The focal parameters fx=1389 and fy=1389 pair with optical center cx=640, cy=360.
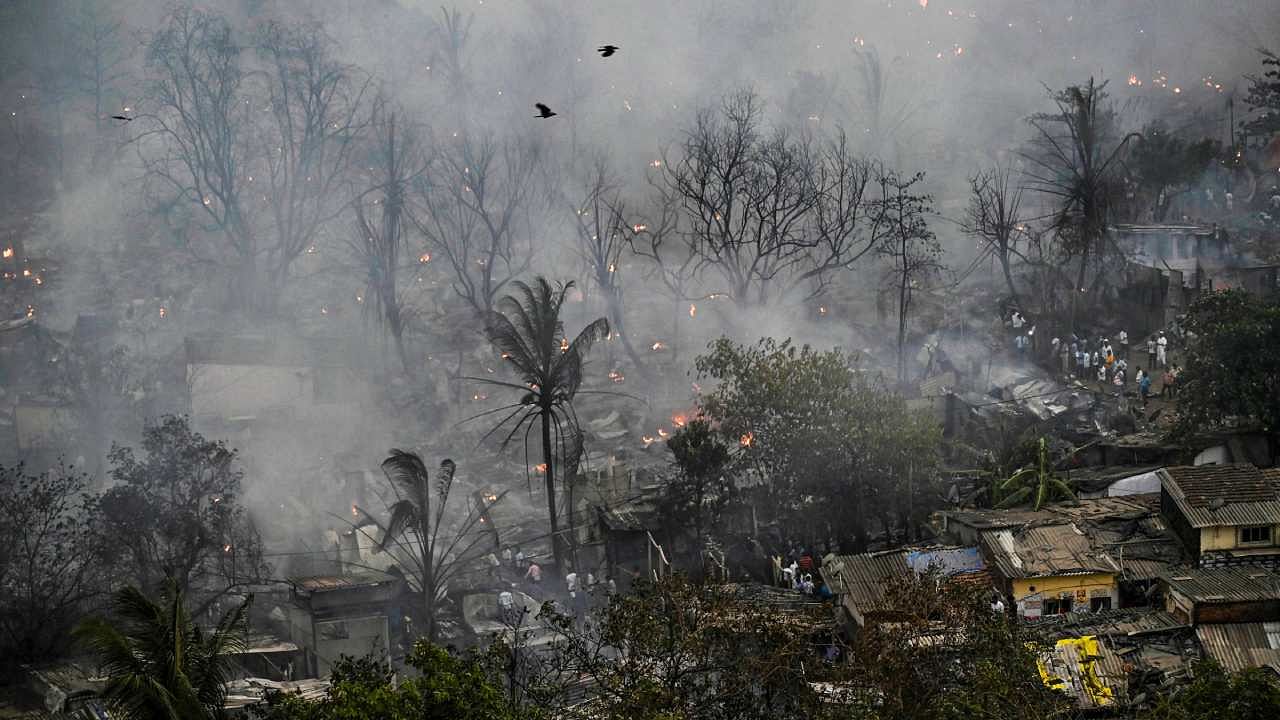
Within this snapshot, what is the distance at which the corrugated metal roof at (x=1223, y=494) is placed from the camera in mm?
26469

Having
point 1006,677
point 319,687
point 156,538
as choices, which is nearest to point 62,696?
point 319,687

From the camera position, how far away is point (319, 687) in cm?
2428

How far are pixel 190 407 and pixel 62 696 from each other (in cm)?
1883

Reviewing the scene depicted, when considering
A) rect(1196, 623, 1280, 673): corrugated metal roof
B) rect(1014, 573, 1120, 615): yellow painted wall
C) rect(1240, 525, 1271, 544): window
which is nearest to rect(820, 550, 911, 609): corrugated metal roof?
rect(1014, 573, 1120, 615): yellow painted wall

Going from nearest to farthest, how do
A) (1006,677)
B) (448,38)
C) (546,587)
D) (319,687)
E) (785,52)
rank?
1. (1006,677)
2. (319,687)
3. (546,587)
4. (448,38)
5. (785,52)

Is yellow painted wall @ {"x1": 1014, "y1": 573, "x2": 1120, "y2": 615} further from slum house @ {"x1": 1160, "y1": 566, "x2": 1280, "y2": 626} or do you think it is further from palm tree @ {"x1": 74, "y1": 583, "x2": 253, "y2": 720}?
palm tree @ {"x1": 74, "y1": 583, "x2": 253, "y2": 720}

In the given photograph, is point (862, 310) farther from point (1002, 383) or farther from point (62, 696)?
point (62, 696)

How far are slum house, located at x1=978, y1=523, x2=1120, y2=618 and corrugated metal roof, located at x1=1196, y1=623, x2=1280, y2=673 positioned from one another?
2189mm

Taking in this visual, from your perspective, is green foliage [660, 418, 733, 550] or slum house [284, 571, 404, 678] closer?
slum house [284, 571, 404, 678]

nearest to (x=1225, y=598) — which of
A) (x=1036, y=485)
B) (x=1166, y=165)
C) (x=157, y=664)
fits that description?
(x=1036, y=485)

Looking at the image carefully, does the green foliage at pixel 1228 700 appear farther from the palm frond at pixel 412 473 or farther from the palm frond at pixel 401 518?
the palm frond at pixel 401 518

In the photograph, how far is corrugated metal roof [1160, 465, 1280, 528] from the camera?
86.8 feet

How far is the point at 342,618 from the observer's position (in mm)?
27438

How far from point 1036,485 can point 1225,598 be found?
22.5ft
